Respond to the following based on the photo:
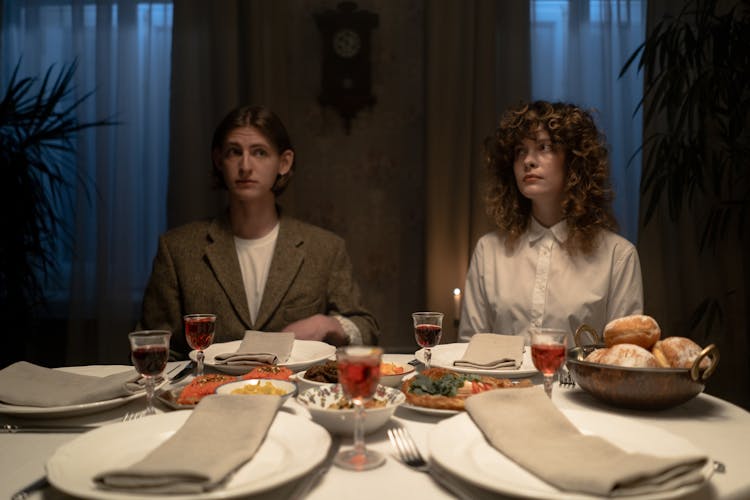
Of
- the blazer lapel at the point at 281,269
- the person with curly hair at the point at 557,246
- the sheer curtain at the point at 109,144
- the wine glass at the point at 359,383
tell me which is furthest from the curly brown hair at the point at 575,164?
the sheer curtain at the point at 109,144

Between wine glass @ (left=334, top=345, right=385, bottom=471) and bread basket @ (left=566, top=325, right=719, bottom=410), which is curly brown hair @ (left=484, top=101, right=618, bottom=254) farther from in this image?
wine glass @ (left=334, top=345, right=385, bottom=471)

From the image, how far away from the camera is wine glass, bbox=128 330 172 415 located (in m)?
1.06

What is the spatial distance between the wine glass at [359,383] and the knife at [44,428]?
19.8 inches

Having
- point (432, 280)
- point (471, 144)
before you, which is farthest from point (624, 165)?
point (432, 280)

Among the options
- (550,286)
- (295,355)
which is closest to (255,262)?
(295,355)

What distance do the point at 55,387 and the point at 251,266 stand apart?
1254 mm

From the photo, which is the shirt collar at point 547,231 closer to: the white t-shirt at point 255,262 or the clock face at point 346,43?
the white t-shirt at point 255,262

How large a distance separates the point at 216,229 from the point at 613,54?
2.62 meters

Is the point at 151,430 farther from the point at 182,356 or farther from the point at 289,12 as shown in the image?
the point at 289,12

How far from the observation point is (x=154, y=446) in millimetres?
906

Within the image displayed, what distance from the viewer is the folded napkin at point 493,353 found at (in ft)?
4.53

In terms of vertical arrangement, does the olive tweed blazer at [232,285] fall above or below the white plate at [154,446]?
above

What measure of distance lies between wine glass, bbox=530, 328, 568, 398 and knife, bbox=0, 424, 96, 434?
2.75ft

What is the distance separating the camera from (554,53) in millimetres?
3545
